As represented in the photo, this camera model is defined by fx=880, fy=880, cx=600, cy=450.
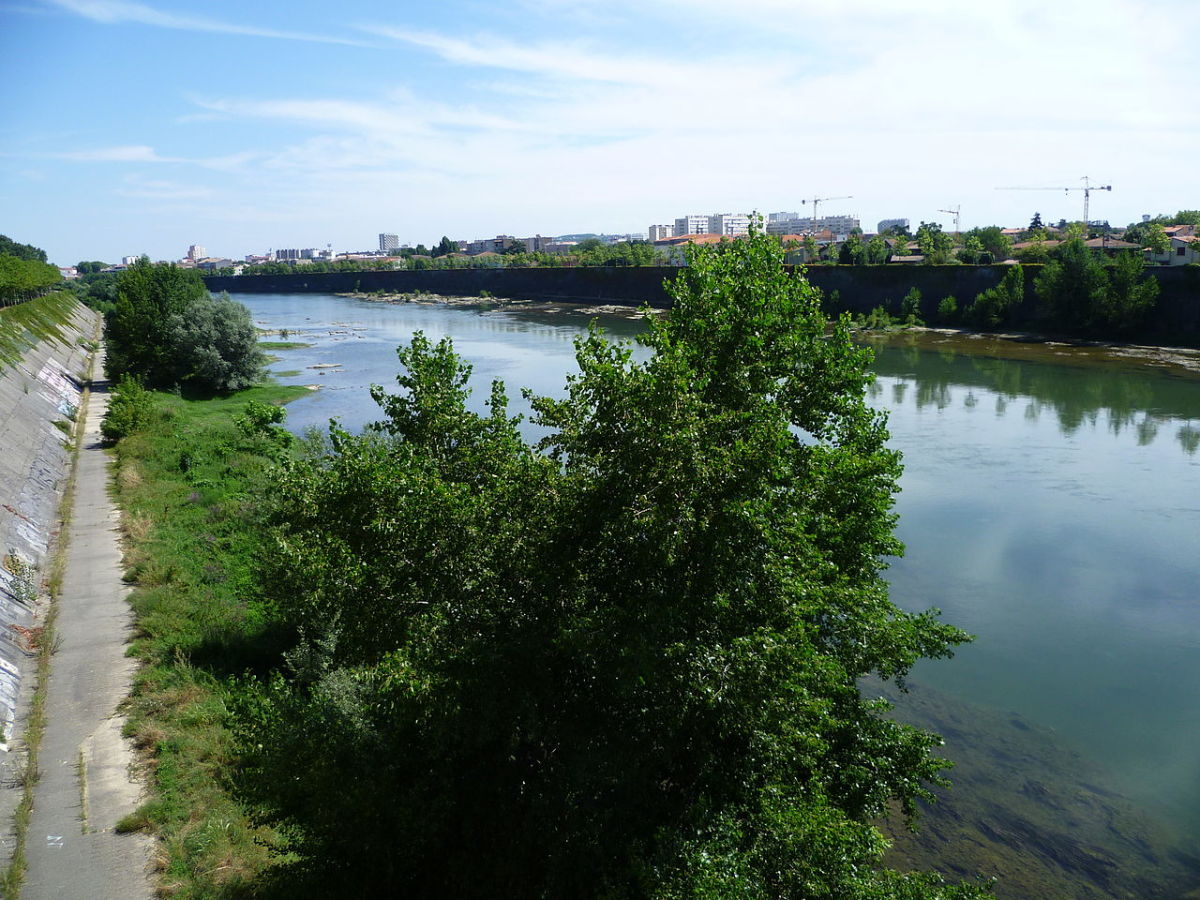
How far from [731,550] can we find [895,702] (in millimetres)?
8155

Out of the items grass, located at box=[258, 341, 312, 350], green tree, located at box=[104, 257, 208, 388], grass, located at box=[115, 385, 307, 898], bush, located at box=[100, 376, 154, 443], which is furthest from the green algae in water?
grass, located at box=[258, 341, 312, 350]

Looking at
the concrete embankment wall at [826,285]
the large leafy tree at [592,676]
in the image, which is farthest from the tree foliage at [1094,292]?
the large leafy tree at [592,676]

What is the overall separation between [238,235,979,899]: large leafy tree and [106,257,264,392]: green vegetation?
3485 cm

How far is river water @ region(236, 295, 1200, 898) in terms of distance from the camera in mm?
11438

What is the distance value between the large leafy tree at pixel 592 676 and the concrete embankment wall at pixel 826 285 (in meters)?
11.2

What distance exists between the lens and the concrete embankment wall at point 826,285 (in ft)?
164

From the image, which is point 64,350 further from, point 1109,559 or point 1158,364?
point 1158,364

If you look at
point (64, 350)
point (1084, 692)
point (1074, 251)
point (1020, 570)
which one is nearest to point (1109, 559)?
point (1020, 570)

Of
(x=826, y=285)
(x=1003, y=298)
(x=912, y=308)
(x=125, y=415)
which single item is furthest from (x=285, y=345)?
(x=1003, y=298)

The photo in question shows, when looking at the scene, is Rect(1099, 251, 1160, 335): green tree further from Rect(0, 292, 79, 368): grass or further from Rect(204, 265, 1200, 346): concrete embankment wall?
Rect(0, 292, 79, 368): grass

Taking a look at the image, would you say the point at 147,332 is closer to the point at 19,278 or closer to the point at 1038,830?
the point at 19,278

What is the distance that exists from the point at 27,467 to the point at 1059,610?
80.0 ft

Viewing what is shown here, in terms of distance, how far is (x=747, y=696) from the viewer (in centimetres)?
716

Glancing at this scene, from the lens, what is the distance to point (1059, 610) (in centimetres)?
1731
